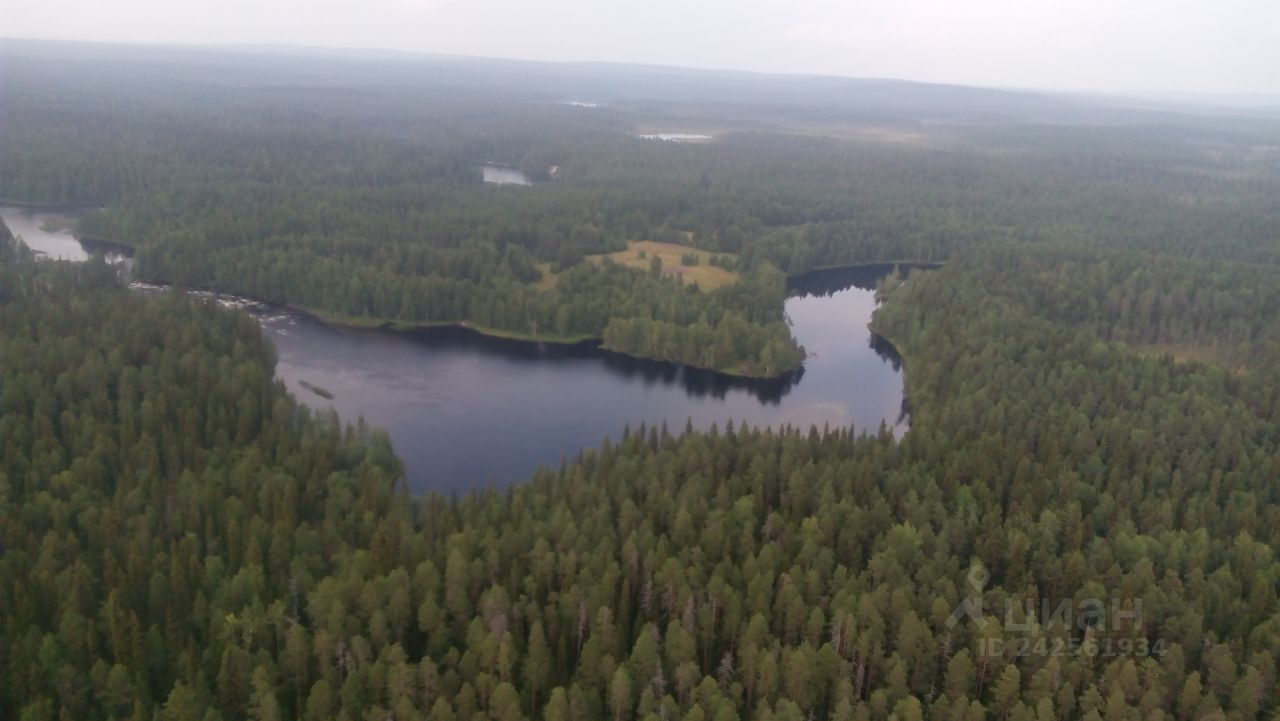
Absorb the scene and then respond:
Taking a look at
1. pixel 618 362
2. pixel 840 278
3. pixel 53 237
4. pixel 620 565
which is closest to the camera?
pixel 620 565

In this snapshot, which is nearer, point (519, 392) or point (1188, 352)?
point (519, 392)

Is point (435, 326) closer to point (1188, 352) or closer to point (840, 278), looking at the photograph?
point (840, 278)

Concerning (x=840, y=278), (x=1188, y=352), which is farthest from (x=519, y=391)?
(x=840, y=278)

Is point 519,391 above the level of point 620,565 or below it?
below

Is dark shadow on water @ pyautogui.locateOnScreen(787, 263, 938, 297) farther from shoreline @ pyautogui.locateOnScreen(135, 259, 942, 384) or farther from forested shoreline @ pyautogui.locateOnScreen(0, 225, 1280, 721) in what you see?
forested shoreline @ pyautogui.locateOnScreen(0, 225, 1280, 721)

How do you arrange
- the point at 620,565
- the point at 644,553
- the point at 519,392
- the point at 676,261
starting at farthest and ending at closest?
the point at 676,261, the point at 519,392, the point at 644,553, the point at 620,565

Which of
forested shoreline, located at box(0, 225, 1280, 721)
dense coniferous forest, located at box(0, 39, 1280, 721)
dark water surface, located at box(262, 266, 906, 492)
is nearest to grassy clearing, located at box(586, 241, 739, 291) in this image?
dark water surface, located at box(262, 266, 906, 492)
